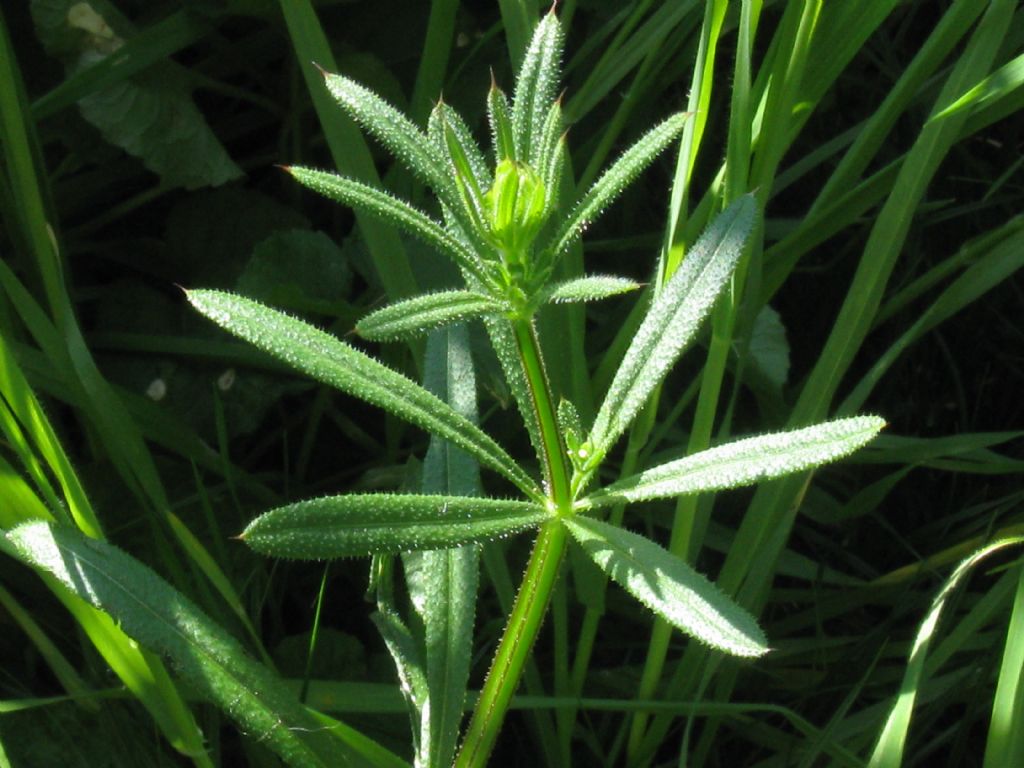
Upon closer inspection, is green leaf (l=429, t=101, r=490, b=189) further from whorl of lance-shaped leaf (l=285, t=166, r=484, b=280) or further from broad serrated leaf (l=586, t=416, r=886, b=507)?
broad serrated leaf (l=586, t=416, r=886, b=507)

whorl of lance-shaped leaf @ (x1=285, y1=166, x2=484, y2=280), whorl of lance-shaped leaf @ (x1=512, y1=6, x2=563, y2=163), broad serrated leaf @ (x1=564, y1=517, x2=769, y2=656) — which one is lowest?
broad serrated leaf @ (x1=564, y1=517, x2=769, y2=656)

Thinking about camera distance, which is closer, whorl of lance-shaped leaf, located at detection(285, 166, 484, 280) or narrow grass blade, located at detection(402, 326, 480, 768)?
whorl of lance-shaped leaf, located at detection(285, 166, 484, 280)

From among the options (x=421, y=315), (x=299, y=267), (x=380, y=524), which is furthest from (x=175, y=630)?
(x=299, y=267)

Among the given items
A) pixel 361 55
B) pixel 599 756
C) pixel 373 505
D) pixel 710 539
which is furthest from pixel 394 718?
pixel 361 55

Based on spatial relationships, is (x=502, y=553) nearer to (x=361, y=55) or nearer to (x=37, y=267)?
(x=37, y=267)

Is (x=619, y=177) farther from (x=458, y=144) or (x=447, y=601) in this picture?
(x=447, y=601)

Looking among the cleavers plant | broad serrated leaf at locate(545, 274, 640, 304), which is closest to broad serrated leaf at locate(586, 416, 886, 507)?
the cleavers plant
